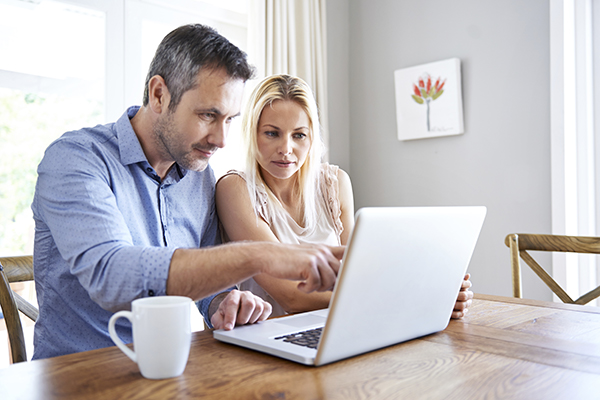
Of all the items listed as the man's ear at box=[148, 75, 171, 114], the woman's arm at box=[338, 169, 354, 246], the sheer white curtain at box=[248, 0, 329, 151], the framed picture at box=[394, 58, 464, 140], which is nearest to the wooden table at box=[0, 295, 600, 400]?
the man's ear at box=[148, 75, 171, 114]

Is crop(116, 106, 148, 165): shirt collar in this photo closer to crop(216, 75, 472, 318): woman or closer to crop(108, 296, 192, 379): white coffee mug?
crop(216, 75, 472, 318): woman

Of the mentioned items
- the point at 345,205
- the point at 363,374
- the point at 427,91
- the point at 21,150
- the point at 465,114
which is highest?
the point at 427,91

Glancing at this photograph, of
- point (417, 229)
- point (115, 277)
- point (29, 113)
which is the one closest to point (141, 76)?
point (29, 113)

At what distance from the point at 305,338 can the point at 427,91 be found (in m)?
2.26

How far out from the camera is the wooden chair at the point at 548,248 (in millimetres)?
1488

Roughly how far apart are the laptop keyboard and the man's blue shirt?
8.5 inches

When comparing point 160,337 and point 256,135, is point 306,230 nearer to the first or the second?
point 256,135

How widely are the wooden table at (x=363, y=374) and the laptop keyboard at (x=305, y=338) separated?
0.06 meters

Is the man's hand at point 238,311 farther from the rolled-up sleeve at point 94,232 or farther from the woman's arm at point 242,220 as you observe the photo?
the woman's arm at point 242,220

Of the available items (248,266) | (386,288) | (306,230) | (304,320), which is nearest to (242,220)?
(306,230)

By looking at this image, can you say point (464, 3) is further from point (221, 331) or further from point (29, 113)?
point (221, 331)

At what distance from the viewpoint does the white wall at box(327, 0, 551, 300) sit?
246 centimetres

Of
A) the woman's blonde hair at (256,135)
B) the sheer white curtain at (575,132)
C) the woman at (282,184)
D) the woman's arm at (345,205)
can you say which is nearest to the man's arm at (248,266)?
the woman at (282,184)

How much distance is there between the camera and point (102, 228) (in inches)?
34.8
